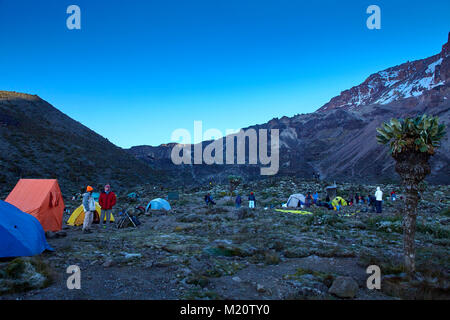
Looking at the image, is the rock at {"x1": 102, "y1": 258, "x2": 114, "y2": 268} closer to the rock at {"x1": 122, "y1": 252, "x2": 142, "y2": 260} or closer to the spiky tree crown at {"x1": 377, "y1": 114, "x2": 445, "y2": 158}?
the rock at {"x1": 122, "y1": 252, "x2": 142, "y2": 260}

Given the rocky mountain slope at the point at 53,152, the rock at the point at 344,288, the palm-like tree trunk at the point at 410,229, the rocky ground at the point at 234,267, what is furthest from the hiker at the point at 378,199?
the rocky mountain slope at the point at 53,152

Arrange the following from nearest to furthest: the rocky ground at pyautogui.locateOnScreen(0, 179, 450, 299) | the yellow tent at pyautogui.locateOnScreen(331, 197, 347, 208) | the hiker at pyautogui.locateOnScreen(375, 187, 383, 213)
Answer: the rocky ground at pyautogui.locateOnScreen(0, 179, 450, 299), the hiker at pyautogui.locateOnScreen(375, 187, 383, 213), the yellow tent at pyautogui.locateOnScreen(331, 197, 347, 208)

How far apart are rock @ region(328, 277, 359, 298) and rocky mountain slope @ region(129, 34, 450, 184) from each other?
49.9m

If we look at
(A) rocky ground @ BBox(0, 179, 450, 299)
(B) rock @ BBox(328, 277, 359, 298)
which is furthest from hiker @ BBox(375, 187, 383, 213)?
(B) rock @ BBox(328, 277, 359, 298)

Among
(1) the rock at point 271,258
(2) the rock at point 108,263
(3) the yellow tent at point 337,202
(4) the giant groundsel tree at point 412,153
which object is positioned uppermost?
(4) the giant groundsel tree at point 412,153

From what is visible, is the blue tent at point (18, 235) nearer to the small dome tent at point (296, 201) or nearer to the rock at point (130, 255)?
the rock at point (130, 255)

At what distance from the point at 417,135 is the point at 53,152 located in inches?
1881

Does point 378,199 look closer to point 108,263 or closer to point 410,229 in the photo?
point 410,229

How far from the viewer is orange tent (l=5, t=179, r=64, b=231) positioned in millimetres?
10312

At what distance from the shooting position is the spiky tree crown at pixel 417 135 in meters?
5.95

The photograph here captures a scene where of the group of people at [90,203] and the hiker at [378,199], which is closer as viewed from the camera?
the group of people at [90,203]

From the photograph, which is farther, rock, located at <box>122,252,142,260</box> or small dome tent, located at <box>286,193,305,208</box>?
small dome tent, located at <box>286,193,305,208</box>

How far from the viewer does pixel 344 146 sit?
74562 mm

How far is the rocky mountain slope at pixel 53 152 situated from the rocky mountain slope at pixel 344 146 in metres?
19.4
